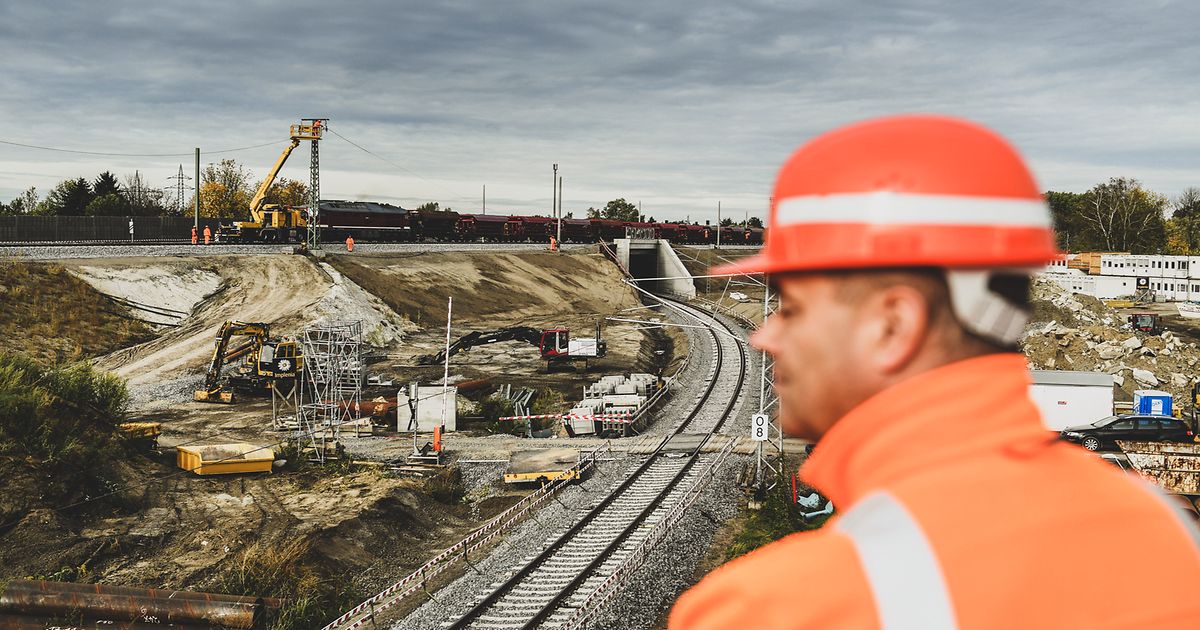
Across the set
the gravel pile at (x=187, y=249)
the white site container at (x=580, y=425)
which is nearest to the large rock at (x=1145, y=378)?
the white site container at (x=580, y=425)

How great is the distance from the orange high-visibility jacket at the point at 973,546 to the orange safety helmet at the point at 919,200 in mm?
203

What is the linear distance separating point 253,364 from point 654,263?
60.2 m

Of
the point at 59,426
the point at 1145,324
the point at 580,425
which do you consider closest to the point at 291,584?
the point at 59,426

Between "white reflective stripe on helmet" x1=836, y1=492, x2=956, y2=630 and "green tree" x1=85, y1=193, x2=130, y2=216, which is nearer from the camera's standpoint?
"white reflective stripe on helmet" x1=836, y1=492, x2=956, y2=630

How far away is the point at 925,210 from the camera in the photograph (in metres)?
1.35

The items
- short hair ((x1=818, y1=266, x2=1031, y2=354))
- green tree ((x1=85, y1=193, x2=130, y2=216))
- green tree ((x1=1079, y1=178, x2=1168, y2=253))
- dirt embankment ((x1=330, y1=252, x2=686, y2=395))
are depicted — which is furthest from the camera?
A: green tree ((x1=1079, y1=178, x2=1168, y2=253))

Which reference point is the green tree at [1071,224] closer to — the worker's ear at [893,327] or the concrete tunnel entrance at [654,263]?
the concrete tunnel entrance at [654,263]

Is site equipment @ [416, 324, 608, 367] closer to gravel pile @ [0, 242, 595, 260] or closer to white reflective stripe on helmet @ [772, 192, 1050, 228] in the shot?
gravel pile @ [0, 242, 595, 260]

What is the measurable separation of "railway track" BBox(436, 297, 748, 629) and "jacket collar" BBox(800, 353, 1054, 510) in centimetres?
1364

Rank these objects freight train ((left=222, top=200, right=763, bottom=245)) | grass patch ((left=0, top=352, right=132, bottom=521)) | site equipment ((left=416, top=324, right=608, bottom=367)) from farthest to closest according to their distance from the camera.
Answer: freight train ((left=222, top=200, right=763, bottom=245)), site equipment ((left=416, top=324, right=608, bottom=367)), grass patch ((left=0, top=352, right=132, bottom=521))

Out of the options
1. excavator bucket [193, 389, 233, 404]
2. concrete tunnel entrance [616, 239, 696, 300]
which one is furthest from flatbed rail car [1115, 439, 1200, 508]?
concrete tunnel entrance [616, 239, 696, 300]

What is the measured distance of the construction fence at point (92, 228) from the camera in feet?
197

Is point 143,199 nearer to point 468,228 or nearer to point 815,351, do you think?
point 468,228

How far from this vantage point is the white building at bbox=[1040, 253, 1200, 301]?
86.3 meters
